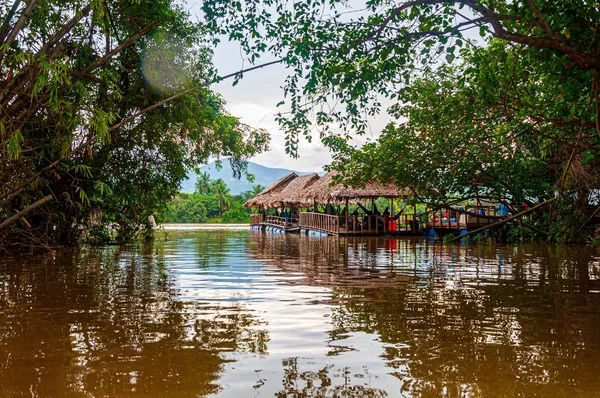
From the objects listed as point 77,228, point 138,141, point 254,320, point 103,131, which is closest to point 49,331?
point 254,320

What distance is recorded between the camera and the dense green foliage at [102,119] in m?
6.76

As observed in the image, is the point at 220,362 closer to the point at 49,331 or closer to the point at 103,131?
the point at 49,331

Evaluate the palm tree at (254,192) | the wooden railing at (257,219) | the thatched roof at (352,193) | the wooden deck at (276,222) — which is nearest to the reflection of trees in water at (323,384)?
the thatched roof at (352,193)

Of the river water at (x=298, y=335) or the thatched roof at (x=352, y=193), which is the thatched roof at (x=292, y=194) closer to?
the thatched roof at (x=352, y=193)

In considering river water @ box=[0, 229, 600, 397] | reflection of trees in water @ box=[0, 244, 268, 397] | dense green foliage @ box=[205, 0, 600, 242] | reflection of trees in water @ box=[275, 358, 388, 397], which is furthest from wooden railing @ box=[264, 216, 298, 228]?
reflection of trees in water @ box=[275, 358, 388, 397]

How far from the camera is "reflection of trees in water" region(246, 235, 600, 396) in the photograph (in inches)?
→ 116

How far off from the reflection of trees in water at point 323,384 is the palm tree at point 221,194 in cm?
5235

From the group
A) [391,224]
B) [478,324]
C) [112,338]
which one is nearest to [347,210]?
[391,224]

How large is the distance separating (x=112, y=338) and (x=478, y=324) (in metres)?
2.89

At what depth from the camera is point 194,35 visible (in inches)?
454

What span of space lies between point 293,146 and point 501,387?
4031mm

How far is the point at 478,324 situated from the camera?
14.1ft

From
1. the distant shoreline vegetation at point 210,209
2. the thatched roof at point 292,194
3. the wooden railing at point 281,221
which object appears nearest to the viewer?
the thatched roof at point 292,194

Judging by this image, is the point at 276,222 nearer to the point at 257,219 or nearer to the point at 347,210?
the point at 257,219
